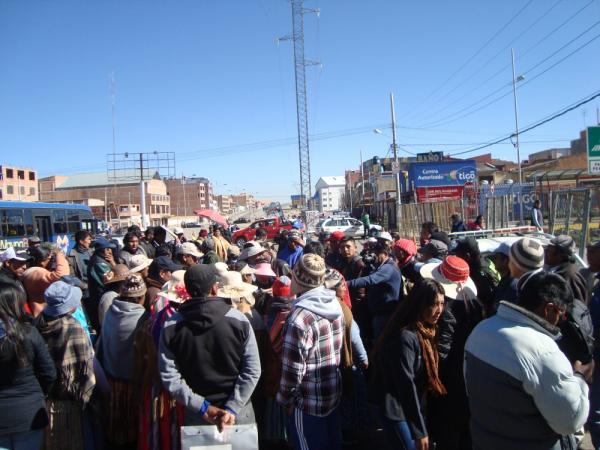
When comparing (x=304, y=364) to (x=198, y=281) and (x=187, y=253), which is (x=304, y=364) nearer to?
(x=198, y=281)

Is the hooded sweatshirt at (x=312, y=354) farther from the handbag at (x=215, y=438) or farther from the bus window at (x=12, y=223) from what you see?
the bus window at (x=12, y=223)

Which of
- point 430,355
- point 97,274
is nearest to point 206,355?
point 430,355

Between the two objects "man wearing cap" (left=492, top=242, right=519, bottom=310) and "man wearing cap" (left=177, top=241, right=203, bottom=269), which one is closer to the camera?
"man wearing cap" (left=492, top=242, right=519, bottom=310)

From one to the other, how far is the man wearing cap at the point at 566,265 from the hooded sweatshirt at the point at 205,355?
288 cm

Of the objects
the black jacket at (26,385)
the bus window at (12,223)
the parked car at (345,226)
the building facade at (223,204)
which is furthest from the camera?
the building facade at (223,204)

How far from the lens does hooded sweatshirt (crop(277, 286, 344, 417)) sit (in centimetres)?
304

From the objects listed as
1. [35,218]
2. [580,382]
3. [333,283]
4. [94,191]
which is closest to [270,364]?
[333,283]

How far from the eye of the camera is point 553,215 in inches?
489

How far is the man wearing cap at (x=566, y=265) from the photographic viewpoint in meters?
3.96

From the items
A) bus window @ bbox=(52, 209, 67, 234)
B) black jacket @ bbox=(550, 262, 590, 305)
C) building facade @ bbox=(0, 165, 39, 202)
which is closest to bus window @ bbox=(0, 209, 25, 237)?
bus window @ bbox=(52, 209, 67, 234)

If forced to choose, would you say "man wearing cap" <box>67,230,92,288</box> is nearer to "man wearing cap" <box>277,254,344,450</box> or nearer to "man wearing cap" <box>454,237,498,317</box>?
"man wearing cap" <box>277,254,344,450</box>

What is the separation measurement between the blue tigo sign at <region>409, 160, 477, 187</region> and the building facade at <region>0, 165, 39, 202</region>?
63.0m

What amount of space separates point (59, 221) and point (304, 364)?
22.6 metres

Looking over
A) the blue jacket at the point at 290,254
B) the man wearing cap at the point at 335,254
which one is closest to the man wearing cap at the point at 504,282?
the man wearing cap at the point at 335,254
